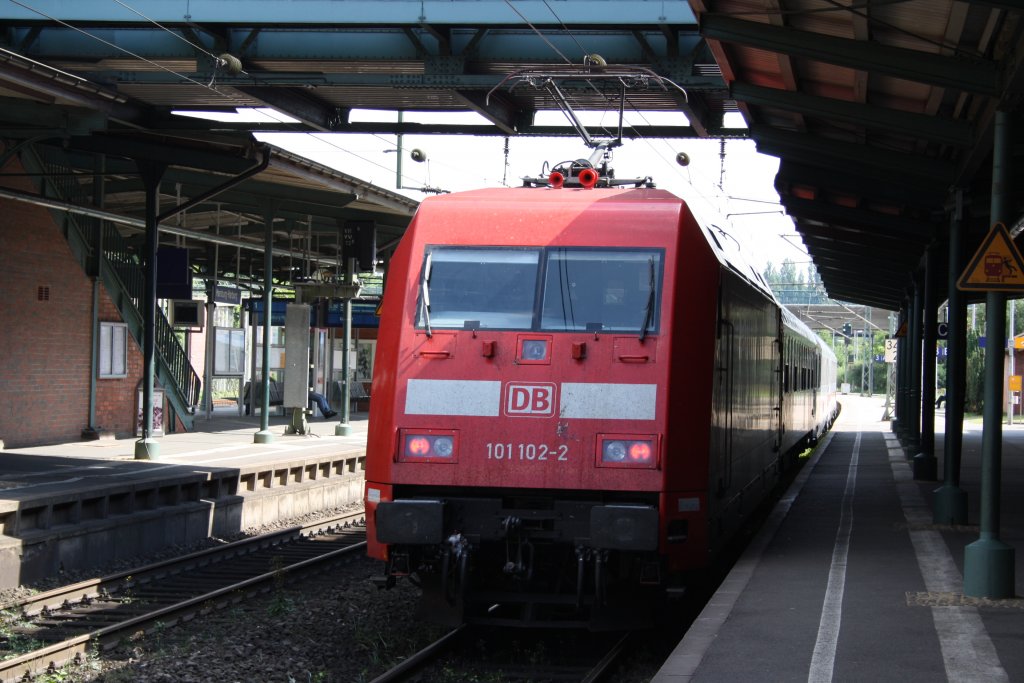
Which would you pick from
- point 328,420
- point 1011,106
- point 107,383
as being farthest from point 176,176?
point 1011,106

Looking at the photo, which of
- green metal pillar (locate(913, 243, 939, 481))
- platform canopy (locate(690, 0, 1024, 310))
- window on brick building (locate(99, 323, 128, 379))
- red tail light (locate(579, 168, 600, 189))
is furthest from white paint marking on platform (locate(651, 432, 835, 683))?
window on brick building (locate(99, 323, 128, 379))

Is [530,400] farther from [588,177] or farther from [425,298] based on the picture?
[588,177]

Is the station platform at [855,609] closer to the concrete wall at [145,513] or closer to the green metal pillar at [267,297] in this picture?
the concrete wall at [145,513]

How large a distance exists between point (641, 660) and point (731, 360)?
245 centimetres

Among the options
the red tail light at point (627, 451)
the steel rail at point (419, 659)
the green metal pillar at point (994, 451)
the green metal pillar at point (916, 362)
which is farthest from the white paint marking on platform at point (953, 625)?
the green metal pillar at point (916, 362)

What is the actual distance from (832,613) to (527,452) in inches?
88.1

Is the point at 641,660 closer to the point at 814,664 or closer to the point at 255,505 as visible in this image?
the point at 814,664

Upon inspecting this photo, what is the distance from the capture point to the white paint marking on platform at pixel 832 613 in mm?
6559

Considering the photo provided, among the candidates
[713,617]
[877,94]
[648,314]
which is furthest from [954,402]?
[713,617]

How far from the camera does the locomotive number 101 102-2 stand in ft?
26.6

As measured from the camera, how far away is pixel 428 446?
27.2 ft

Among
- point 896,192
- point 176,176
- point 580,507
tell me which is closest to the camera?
point 580,507

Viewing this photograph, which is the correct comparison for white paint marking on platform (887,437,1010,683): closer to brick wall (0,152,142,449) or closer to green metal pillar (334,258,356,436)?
green metal pillar (334,258,356,436)

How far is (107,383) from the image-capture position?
2141cm
